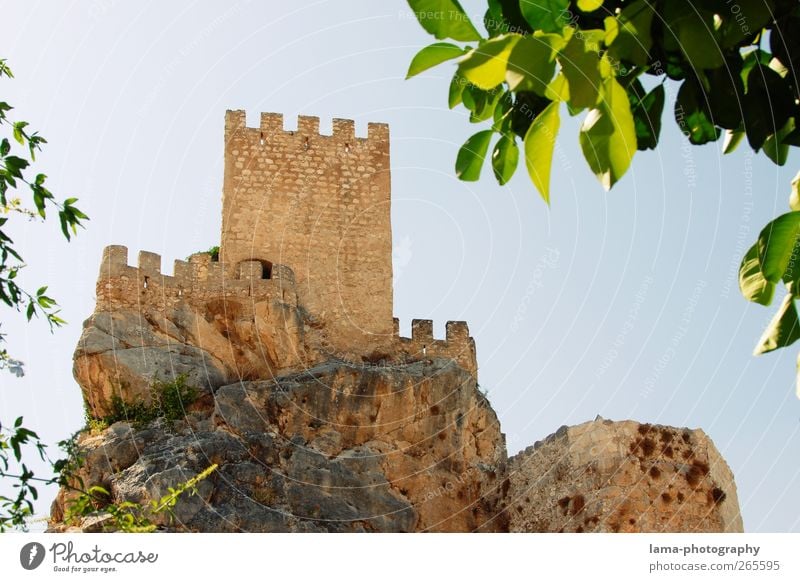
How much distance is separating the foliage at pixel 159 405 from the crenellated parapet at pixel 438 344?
4369mm

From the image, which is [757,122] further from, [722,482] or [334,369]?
[334,369]

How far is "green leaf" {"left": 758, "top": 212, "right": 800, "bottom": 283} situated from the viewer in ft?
11.0

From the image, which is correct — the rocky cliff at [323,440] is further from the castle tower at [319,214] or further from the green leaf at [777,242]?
the green leaf at [777,242]

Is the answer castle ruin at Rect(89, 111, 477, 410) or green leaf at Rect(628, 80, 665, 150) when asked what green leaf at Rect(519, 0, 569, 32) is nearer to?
green leaf at Rect(628, 80, 665, 150)

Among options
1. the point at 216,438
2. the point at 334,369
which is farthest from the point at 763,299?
the point at 334,369

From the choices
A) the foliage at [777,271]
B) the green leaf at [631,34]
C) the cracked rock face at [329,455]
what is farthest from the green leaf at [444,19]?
the cracked rock face at [329,455]

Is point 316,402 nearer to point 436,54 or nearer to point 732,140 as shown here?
point 732,140

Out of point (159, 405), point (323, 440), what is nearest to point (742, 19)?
point (323, 440)

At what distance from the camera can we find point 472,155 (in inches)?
145

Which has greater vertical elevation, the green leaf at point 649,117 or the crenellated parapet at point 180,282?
the crenellated parapet at point 180,282

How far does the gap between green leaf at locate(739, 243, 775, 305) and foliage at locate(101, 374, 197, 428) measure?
1718cm

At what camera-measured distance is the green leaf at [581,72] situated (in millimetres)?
2980

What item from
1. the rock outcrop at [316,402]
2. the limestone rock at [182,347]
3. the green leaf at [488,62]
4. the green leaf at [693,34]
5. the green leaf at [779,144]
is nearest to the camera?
the green leaf at [488,62]

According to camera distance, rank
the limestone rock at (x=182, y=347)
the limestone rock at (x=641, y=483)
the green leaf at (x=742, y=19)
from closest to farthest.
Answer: the green leaf at (x=742, y=19) < the limestone rock at (x=641, y=483) < the limestone rock at (x=182, y=347)
